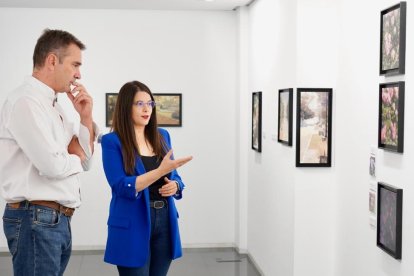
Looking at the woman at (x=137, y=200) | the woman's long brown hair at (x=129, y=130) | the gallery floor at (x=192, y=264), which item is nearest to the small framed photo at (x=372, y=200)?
the woman at (x=137, y=200)

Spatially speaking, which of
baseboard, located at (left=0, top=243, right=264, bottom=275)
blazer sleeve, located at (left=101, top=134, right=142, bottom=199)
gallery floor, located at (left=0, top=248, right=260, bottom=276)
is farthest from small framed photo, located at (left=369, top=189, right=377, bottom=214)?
baseboard, located at (left=0, top=243, right=264, bottom=275)

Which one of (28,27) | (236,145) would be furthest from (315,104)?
(28,27)

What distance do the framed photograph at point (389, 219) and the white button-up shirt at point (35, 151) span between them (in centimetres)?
173

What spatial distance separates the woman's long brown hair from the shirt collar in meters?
1.05

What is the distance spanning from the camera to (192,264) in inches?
288

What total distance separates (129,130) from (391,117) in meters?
1.47

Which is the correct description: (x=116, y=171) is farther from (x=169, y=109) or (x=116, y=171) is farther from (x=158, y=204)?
(x=169, y=109)

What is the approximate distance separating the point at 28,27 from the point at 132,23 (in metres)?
1.17

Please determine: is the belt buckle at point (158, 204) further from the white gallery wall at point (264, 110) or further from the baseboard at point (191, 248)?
the baseboard at point (191, 248)

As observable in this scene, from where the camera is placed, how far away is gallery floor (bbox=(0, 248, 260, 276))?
272 inches

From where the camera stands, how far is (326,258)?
5.07m

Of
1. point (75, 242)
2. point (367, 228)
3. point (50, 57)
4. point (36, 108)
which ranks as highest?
point (50, 57)

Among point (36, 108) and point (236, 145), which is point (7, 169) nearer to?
point (36, 108)

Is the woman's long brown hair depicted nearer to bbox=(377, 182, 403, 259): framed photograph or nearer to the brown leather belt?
the brown leather belt
